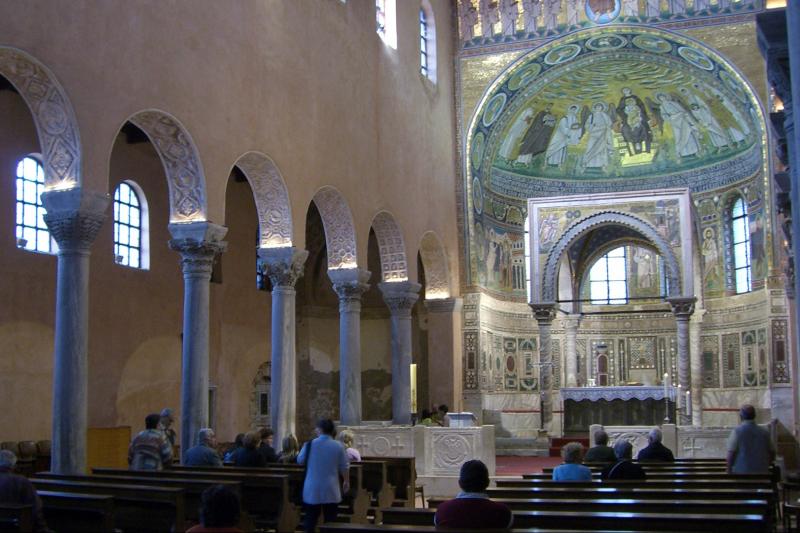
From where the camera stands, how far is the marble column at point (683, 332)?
25781 mm

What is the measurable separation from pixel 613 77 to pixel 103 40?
759 inches

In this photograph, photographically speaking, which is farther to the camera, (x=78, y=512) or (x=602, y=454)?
(x=602, y=454)

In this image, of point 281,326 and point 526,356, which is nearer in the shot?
point 281,326

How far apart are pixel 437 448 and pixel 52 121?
9.86 metres

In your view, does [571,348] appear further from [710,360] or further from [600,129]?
[600,129]

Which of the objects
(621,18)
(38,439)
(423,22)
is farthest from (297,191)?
(621,18)

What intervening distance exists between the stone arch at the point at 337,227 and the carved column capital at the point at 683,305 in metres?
8.82

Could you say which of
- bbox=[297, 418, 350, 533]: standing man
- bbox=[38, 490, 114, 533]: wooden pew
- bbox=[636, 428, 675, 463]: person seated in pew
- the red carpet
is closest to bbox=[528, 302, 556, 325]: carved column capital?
the red carpet

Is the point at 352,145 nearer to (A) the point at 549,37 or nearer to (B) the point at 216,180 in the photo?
(B) the point at 216,180

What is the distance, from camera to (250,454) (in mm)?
12508

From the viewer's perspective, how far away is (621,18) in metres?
28.2

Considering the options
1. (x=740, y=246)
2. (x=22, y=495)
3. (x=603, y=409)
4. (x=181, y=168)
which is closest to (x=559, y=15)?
(x=740, y=246)

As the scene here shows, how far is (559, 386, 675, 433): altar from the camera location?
29.1 m

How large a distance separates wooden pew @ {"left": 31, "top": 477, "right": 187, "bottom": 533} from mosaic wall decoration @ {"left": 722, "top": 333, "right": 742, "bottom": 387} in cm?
2343
